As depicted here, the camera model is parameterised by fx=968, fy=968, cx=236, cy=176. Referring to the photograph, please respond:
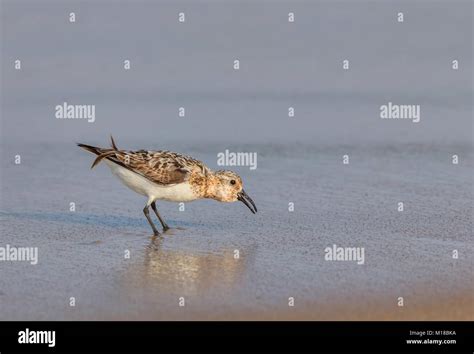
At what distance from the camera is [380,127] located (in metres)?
17.7

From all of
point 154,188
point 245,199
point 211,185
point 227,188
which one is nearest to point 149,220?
point 154,188

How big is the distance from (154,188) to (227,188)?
961 mm

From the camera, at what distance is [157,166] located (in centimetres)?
1265

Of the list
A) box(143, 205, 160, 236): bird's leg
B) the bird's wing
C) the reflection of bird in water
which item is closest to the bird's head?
the bird's wing

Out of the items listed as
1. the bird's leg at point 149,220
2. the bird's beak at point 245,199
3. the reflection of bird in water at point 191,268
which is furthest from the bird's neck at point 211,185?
the reflection of bird in water at point 191,268

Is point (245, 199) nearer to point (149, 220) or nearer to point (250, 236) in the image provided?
point (250, 236)

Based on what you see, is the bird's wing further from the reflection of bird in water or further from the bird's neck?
the reflection of bird in water

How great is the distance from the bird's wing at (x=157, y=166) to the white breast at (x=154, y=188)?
0.08 meters

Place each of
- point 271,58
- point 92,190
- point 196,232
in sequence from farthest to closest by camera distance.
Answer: point 271,58
point 92,190
point 196,232

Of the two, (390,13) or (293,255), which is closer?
(293,255)

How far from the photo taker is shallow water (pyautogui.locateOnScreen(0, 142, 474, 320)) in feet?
30.7

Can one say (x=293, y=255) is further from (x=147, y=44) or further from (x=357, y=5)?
(x=357, y=5)
